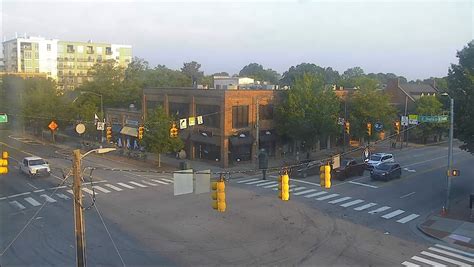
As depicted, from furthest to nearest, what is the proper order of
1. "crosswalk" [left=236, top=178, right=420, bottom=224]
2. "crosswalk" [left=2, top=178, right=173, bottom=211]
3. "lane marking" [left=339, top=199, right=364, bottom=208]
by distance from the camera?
"lane marking" [left=339, top=199, right=364, bottom=208], "crosswalk" [left=2, top=178, right=173, bottom=211], "crosswalk" [left=236, top=178, right=420, bottom=224]

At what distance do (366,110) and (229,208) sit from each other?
31552 millimetres

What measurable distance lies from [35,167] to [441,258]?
30254 mm

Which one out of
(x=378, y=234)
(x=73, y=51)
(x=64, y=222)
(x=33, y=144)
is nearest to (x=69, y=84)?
(x=73, y=51)

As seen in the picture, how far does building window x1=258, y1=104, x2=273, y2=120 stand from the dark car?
15.0m

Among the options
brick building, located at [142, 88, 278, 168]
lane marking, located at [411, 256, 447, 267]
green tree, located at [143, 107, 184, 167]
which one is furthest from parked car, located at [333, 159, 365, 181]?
lane marking, located at [411, 256, 447, 267]

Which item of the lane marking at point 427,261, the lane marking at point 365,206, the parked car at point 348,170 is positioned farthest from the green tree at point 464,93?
the lane marking at point 427,261

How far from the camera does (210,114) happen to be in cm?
4525

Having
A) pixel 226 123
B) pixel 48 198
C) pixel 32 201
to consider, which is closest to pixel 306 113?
pixel 226 123

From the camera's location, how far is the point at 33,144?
189 feet

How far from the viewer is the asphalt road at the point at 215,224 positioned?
18047mm

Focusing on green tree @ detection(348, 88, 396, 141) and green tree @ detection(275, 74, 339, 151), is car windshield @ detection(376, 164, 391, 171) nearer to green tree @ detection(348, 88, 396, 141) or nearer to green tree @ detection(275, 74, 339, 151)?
green tree @ detection(275, 74, 339, 151)

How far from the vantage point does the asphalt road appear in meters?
18.0

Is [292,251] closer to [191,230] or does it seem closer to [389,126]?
[191,230]

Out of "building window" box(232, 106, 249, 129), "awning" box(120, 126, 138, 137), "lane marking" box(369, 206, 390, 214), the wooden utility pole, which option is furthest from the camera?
"awning" box(120, 126, 138, 137)
